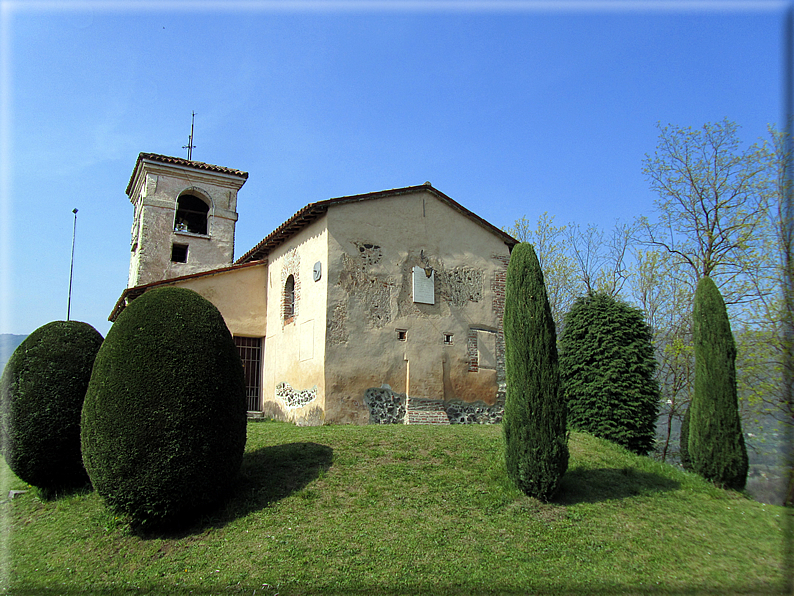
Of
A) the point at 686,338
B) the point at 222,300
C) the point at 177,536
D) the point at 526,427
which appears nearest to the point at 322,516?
the point at 177,536

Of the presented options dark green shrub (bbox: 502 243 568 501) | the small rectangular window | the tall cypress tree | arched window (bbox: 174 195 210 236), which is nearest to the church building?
the small rectangular window

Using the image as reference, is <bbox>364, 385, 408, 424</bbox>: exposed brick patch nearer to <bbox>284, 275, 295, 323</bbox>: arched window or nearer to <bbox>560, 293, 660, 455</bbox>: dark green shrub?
<bbox>284, 275, 295, 323</bbox>: arched window

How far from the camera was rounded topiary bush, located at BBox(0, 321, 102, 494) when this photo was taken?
929cm

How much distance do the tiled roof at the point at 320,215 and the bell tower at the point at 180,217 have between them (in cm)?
462

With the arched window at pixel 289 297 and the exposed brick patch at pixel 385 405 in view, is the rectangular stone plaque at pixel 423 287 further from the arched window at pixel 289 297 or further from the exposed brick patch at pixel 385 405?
the arched window at pixel 289 297

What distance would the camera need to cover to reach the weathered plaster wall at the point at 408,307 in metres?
14.2

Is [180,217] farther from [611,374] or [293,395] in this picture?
[611,374]

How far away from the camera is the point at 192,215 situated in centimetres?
2327

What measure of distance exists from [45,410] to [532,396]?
26.7ft

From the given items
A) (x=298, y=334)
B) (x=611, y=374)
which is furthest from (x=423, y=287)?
(x=611, y=374)

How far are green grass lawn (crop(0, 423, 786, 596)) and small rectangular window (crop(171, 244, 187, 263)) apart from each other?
12876 mm

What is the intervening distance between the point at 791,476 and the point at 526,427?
5.68 m

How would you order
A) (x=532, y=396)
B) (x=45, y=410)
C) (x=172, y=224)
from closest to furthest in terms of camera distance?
1. (x=532, y=396)
2. (x=45, y=410)
3. (x=172, y=224)

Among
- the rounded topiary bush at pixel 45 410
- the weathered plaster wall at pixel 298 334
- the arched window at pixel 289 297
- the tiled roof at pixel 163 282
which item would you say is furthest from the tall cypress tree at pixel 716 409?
the tiled roof at pixel 163 282
